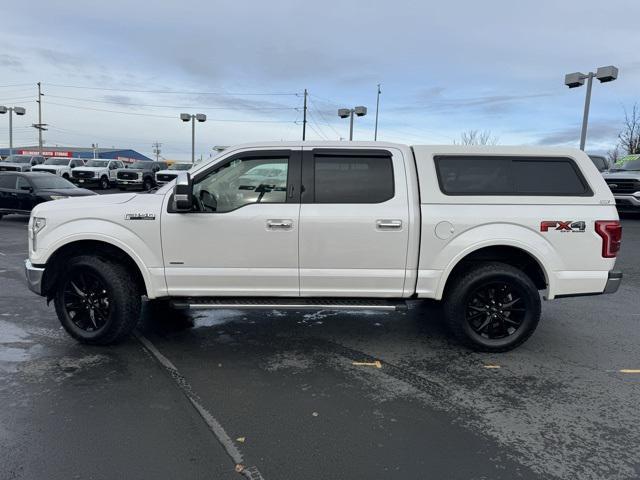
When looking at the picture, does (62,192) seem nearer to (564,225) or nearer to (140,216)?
(140,216)

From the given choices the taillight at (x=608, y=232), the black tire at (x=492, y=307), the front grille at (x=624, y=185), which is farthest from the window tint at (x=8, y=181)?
the front grille at (x=624, y=185)

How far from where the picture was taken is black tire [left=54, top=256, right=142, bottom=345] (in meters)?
4.60

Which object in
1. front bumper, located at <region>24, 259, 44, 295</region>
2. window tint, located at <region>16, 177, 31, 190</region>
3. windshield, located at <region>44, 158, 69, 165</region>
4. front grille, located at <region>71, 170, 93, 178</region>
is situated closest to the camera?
front bumper, located at <region>24, 259, 44, 295</region>

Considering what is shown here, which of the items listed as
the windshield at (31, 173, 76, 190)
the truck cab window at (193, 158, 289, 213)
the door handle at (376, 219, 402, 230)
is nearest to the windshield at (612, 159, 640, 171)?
the door handle at (376, 219, 402, 230)

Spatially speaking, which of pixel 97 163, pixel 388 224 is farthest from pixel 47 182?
pixel 97 163

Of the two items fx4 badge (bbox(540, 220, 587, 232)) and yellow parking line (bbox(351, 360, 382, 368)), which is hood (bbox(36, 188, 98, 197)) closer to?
yellow parking line (bbox(351, 360, 382, 368))

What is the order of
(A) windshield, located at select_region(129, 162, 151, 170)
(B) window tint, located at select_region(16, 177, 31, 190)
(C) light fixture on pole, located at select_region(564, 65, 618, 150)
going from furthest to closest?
(A) windshield, located at select_region(129, 162, 151, 170) < (C) light fixture on pole, located at select_region(564, 65, 618, 150) < (B) window tint, located at select_region(16, 177, 31, 190)

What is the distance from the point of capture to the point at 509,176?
4695 millimetres

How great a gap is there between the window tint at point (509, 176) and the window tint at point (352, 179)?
53cm

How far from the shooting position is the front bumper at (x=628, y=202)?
1499 cm

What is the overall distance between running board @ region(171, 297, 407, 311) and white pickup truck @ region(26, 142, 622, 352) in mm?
22

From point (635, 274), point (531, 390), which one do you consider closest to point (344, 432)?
point (531, 390)

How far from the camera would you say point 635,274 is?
8562 mm

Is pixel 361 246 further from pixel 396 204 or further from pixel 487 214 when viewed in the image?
pixel 487 214
